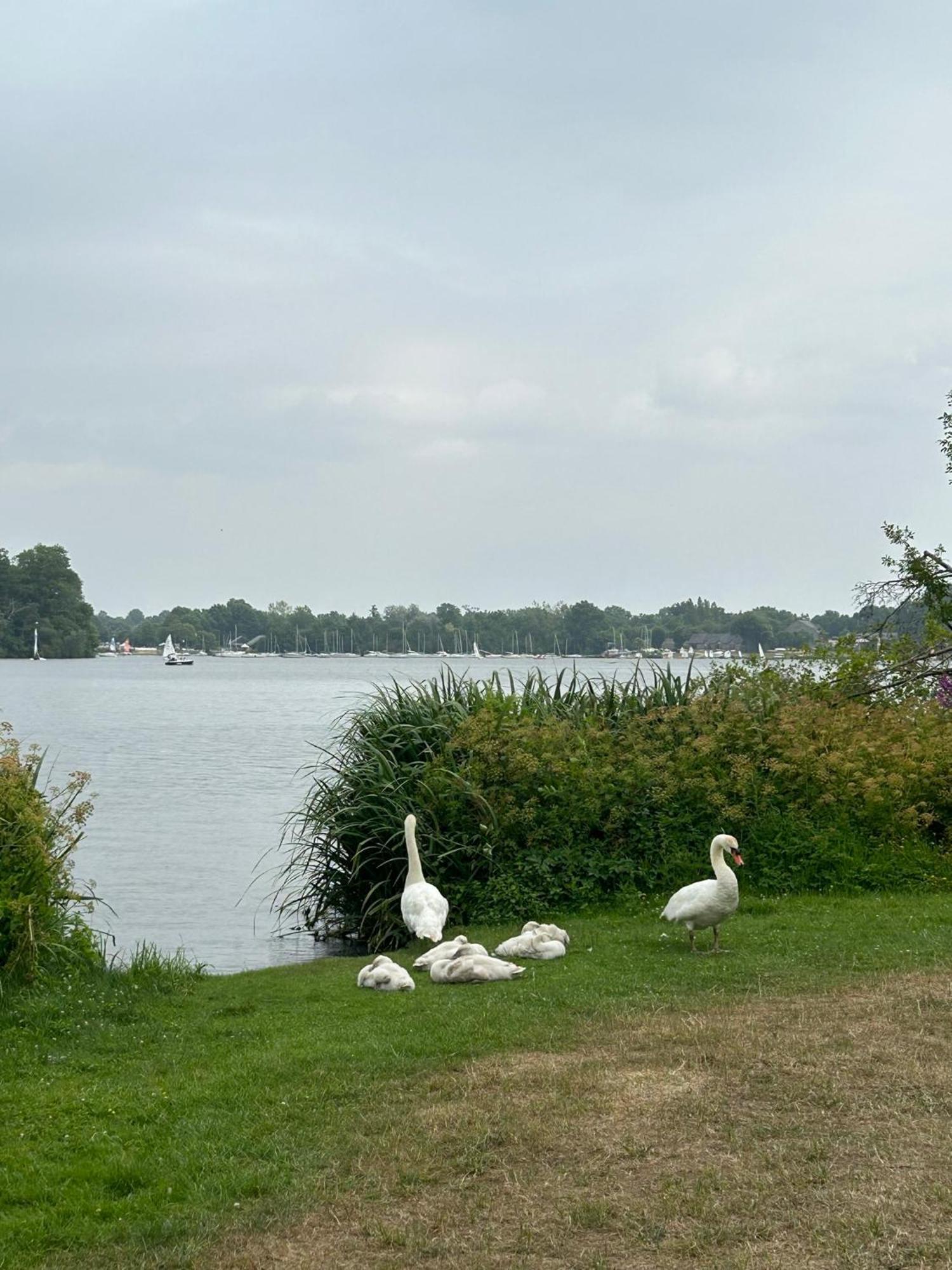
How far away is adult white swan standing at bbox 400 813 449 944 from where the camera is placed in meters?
11.4

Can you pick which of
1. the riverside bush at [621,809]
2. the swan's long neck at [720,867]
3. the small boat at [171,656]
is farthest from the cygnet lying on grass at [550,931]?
the small boat at [171,656]

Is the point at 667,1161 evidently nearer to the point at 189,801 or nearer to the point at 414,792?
the point at 414,792

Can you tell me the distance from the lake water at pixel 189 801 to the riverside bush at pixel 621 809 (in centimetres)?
153

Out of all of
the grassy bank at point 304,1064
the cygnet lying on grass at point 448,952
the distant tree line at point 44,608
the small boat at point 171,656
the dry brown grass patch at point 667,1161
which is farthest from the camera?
the small boat at point 171,656

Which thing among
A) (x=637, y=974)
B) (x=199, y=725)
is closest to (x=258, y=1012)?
(x=637, y=974)

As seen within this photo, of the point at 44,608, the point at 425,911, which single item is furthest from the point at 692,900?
Answer: the point at 44,608

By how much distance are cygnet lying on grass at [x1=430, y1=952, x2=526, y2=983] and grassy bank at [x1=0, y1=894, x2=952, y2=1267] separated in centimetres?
15

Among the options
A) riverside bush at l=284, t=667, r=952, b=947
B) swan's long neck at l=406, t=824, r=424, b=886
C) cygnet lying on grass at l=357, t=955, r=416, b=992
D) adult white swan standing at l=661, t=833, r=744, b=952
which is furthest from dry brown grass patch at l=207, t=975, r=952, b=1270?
riverside bush at l=284, t=667, r=952, b=947

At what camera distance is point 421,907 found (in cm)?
1157

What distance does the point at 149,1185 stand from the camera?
5676 millimetres

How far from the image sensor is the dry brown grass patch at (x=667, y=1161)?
491cm

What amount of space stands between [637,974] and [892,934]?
93.3 inches

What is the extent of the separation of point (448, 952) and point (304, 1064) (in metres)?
2.77

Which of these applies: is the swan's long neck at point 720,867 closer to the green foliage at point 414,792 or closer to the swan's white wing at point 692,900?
the swan's white wing at point 692,900
